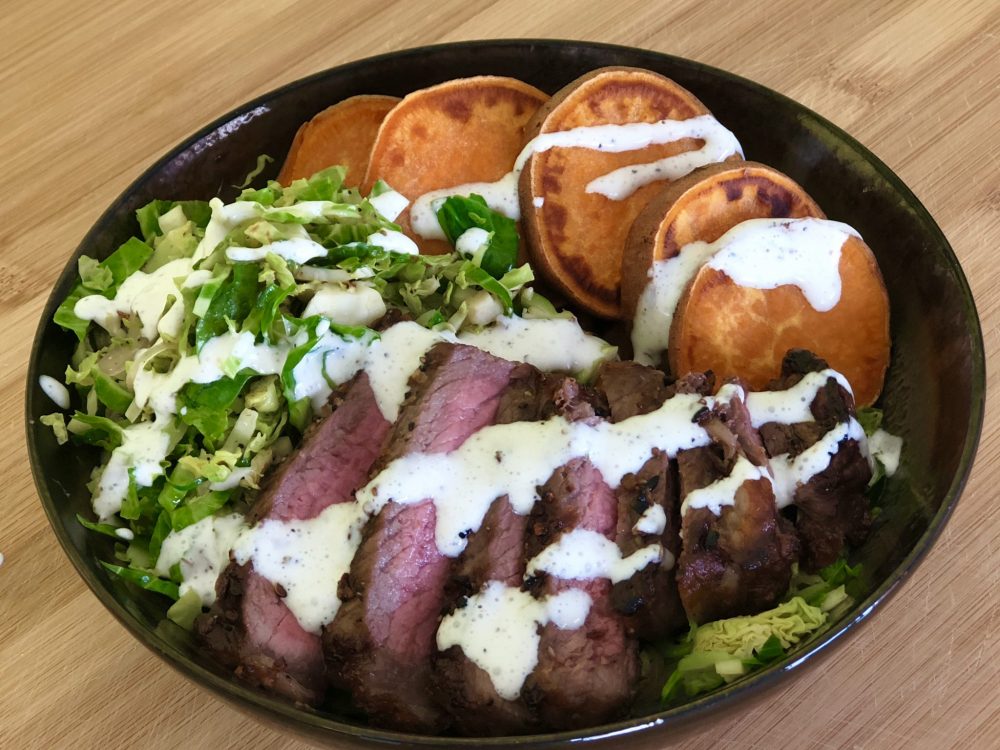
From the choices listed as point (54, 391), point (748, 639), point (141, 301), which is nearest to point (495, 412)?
point (748, 639)

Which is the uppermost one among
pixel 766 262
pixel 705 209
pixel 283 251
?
pixel 283 251

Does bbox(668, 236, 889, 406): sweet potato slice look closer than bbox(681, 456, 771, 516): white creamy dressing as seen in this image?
No

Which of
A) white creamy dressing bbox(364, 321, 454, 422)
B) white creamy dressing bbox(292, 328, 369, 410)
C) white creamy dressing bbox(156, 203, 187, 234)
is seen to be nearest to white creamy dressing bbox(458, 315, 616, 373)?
white creamy dressing bbox(364, 321, 454, 422)

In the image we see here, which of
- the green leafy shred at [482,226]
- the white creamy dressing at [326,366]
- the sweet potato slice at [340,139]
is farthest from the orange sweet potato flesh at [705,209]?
the sweet potato slice at [340,139]

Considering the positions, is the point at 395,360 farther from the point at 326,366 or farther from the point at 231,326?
the point at 231,326

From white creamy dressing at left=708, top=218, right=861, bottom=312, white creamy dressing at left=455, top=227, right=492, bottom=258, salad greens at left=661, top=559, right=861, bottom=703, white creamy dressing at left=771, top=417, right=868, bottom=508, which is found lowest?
salad greens at left=661, top=559, right=861, bottom=703

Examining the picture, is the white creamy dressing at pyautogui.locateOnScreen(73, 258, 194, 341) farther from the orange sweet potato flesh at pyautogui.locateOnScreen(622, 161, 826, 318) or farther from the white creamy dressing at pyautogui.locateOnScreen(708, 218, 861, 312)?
the white creamy dressing at pyautogui.locateOnScreen(708, 218, 861, 312)

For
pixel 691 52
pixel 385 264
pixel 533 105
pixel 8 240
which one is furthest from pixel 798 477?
pixel 8 240
